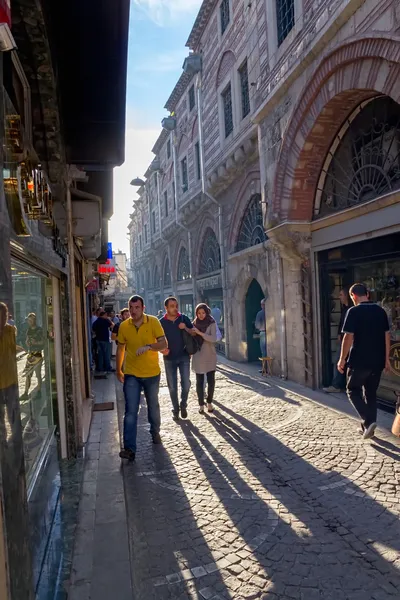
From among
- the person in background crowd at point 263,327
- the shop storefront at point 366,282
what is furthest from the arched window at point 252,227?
the shop storefront at point 366,282

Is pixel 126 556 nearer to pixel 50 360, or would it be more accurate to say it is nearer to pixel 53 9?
pixel 50 360

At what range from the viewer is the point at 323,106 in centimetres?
644

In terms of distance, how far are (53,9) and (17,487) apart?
133 inches

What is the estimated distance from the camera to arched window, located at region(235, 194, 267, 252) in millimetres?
10117

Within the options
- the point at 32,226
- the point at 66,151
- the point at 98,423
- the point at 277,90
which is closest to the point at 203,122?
the point at 277,90

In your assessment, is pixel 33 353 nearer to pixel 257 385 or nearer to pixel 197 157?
pixel 257 385

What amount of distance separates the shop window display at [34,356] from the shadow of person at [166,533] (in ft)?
3.02

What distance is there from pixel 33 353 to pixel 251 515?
6.80 feet

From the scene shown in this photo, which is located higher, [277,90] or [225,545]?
[277,90]

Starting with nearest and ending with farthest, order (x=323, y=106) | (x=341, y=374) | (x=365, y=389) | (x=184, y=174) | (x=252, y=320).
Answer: (x=365, y=389), (x=323, y=106), (x=341, y=374), (x=252, y=320), (x=184, y=174)

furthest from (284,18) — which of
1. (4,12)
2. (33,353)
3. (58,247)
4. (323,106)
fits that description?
(4,12)

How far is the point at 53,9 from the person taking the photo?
10.5 ft

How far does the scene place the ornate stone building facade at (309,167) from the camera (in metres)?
5.65

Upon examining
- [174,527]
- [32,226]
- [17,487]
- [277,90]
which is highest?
[277,90]
